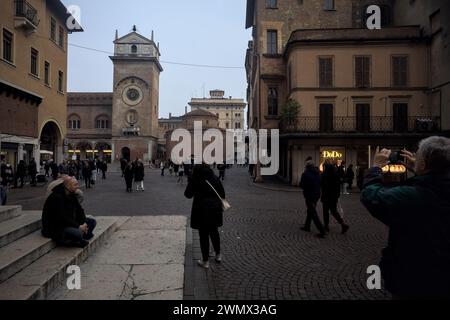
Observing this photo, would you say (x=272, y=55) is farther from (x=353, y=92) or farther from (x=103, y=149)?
(x=103, y=149)

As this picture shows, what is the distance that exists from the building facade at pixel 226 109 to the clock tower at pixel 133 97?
61.1m

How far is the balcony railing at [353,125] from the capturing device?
Result: 74.4 feet

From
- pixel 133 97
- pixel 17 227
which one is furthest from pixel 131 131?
pixel 17 227

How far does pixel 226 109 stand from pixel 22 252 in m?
120

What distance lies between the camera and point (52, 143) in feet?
90.4

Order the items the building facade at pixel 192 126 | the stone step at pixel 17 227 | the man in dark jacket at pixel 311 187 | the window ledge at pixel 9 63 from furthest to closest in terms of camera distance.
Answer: the building facade at pixel 192 126, the window ledge at pixel 9 63, the man in dark jacket at pixel 311 187, the stone step at pixel 17 227

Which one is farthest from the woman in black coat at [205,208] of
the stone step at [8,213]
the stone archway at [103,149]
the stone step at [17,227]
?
the stone archway at [103,149]

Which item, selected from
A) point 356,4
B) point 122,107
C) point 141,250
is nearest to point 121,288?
point 141,250

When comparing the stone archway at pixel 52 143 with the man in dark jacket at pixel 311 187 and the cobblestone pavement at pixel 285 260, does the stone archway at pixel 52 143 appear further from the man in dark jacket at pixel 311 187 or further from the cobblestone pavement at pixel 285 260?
the man in dark jacket at pixel 311 187

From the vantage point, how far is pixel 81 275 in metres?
4.90

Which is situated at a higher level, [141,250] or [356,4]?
[356,4]

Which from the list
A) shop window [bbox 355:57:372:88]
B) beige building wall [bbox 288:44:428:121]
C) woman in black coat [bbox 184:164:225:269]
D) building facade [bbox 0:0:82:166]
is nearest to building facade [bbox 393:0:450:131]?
beige building wall [bbox 288:44:428:121]
